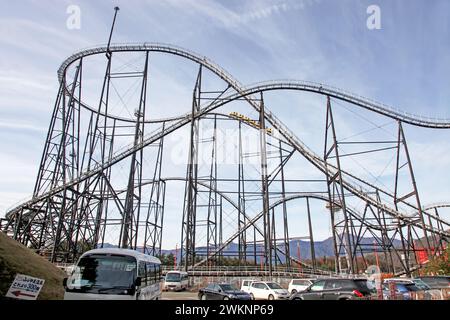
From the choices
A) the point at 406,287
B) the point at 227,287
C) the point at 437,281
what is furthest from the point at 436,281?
the point at 227,287

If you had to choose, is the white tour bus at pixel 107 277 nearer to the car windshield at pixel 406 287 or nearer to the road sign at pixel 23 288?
the road sign at pixel 23 288

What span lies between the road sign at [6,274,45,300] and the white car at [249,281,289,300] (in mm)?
11352

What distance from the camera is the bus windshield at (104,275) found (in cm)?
738

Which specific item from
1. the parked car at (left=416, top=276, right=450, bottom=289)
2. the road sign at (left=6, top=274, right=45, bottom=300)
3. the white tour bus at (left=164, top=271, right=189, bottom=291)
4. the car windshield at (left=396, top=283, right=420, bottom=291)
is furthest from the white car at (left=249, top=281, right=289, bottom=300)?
the road sign at (left=6, top=274, right=45, bottom=300)

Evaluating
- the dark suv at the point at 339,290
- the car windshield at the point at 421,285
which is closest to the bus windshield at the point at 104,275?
the dark suv at the point at 339,290

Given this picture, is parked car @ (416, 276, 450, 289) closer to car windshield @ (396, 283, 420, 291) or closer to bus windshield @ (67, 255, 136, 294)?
car windshield @ (396, 283, 420, 291)

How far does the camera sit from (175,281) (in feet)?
71.6

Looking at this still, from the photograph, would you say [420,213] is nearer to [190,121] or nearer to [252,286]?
[252,286]

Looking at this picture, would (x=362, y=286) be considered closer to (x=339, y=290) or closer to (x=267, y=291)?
(x=339, y=290)

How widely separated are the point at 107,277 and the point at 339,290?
282 inches

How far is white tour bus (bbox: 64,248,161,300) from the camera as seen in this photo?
7.27 meters
